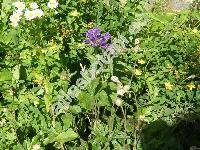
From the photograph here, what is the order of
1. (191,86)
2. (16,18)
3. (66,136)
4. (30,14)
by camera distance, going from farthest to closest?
(191,86) < (16,18) < (30,14) < (66,136)

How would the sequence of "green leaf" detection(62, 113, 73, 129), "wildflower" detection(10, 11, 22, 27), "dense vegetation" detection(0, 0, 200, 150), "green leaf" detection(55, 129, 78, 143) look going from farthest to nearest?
1. "wildflower" detection(10, 11, 22, 27)
2. "dense vegetation" detection(0, 0, 200, 150)
3. "green leaf" detection(62, 113, 73, 129)
4. "green leaf" detection(55, 129, 78, 143)

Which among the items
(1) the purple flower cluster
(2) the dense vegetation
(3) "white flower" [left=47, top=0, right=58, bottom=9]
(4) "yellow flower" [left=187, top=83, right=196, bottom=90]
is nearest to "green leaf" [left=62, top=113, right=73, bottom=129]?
(2) the dense vegetation

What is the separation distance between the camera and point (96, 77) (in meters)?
3.39

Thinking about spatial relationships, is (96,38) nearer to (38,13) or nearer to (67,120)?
(38,13)

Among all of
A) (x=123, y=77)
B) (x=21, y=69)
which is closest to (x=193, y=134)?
(x=123, y=77)

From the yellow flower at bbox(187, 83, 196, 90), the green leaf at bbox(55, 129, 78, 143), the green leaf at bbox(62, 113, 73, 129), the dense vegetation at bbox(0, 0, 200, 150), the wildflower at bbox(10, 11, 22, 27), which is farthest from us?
A: the yellow flower at bbox(187, 83, 196, 90)

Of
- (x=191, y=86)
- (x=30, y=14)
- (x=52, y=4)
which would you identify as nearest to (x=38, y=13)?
(x=30, y=14)

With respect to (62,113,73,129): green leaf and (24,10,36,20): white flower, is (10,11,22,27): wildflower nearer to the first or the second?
(24,10,36,20): white flower

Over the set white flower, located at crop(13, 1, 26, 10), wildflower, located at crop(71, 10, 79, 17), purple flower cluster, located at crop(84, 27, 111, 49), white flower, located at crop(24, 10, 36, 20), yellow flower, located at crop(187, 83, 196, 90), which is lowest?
yellow flower, located at crop(187, 83, 196, 90)

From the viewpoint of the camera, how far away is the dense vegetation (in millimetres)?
3246

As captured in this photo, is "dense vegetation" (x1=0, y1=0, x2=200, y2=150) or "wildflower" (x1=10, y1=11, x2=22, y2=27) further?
"wildflower" (x1=10, y1=11, x2=22, y2=27)

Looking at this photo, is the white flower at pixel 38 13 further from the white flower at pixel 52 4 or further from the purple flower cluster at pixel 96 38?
the purple flower cluster at pixel 96 38

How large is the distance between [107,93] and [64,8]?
0.91 meters

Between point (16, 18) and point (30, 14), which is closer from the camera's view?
point (30, 14)
